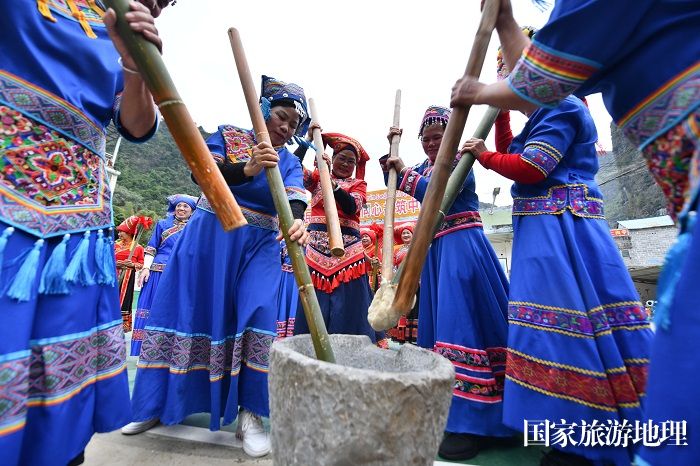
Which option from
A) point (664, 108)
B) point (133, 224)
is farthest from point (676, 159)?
point (133, 224)

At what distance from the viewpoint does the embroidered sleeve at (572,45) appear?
0.91m

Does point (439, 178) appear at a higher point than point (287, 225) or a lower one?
higher

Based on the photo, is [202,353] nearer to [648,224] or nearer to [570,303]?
[570,303]

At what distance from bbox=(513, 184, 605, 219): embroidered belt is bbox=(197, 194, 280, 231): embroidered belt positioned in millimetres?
1632

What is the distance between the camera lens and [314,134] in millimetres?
2871

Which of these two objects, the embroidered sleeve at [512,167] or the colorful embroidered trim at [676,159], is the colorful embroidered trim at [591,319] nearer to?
the embroidered sleeve at [512,167]

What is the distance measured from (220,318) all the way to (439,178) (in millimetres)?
1596

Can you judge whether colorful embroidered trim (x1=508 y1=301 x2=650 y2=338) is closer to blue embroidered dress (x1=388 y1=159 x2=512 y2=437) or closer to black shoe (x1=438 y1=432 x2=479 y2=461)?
blue embroidered dress (x1=388 y1=159 x2=512 y2=437)

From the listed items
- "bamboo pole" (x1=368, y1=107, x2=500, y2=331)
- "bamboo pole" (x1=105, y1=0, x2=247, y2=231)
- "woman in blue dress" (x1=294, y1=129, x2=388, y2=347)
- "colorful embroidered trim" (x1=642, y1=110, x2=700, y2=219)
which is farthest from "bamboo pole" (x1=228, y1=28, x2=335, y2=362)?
"woman in blue dress" (x1=294, y1=129, x2=388, y2=347)

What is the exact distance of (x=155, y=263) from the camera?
518 cm

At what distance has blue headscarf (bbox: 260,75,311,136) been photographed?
245 cm

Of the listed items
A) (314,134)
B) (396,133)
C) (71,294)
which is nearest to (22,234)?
(71,294)

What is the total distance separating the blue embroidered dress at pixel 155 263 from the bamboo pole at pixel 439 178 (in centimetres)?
396

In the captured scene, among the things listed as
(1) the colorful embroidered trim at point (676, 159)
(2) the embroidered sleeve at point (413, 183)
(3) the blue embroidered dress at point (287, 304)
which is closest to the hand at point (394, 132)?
(2) the embroidered sleeve at point (413, 183)
